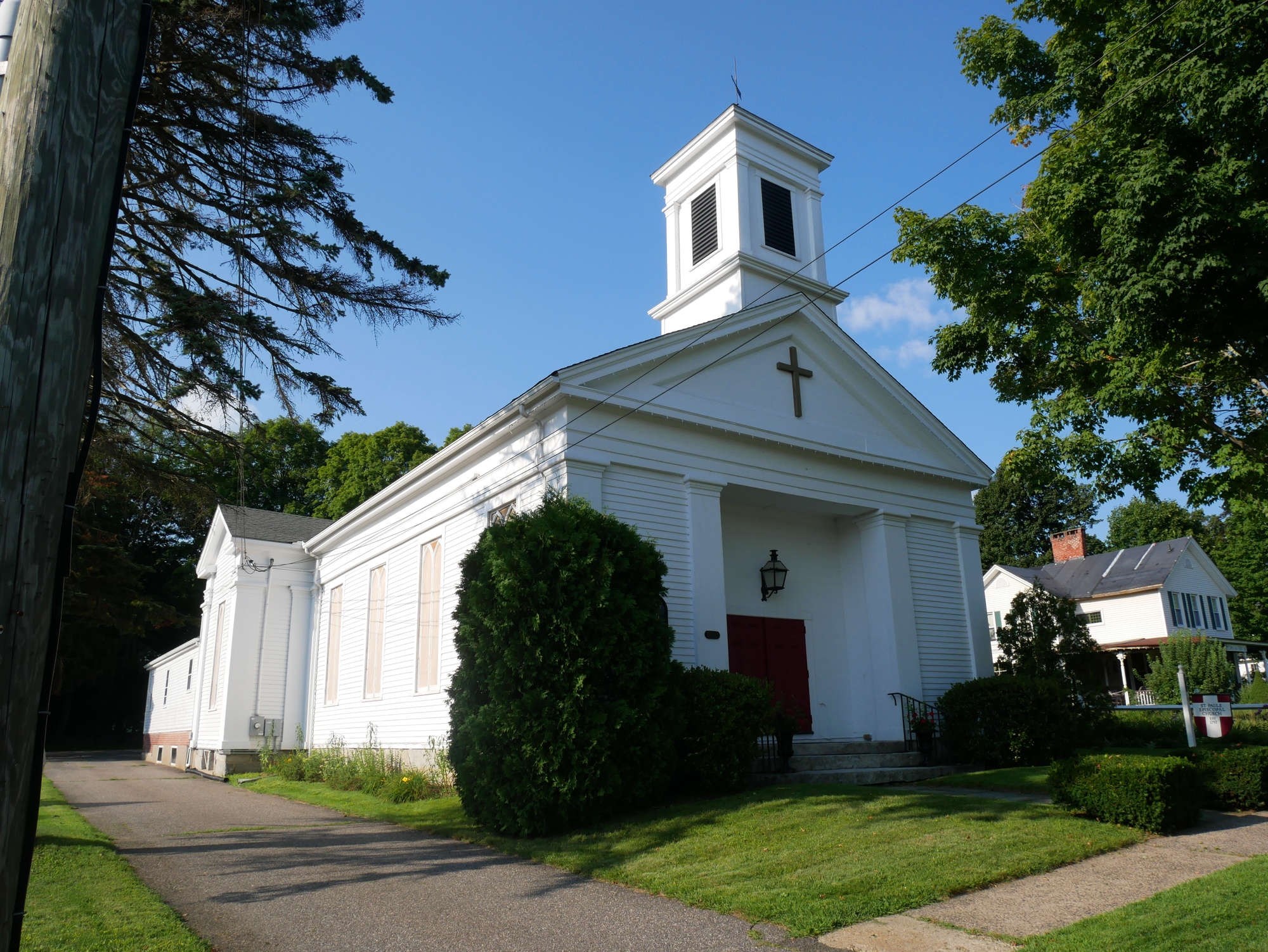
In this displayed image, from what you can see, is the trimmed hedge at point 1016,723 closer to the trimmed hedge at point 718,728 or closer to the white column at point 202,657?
the trimmed hedge at point 718,728

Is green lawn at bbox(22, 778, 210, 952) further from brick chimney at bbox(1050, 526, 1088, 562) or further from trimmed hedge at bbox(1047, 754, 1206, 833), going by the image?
brick chimney at bbox(1050, 526, 1088, 562)

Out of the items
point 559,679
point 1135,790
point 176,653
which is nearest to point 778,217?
point 559,679

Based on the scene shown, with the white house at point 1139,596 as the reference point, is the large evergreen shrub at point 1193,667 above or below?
below

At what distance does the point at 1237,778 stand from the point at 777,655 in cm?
751

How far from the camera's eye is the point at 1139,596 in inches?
1614

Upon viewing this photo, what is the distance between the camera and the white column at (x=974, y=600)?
57.1 feet

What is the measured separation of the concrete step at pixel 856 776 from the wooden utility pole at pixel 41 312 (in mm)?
11140

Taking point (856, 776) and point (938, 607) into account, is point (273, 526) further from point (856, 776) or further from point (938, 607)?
point (856, 776)

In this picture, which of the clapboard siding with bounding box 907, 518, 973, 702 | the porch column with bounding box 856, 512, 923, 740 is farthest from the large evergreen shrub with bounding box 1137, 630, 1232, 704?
the porch column with bounding box 856, 512, 923, 740

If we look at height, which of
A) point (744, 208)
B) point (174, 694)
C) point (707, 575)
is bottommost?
point (174, 694)

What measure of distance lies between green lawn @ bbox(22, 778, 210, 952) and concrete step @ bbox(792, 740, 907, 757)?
30.4ft

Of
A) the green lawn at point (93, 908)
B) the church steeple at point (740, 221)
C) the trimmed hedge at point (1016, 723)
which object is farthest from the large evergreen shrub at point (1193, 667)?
the green lawn at point (93, 908)

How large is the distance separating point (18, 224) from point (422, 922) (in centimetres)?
586

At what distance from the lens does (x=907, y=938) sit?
19.1ft
